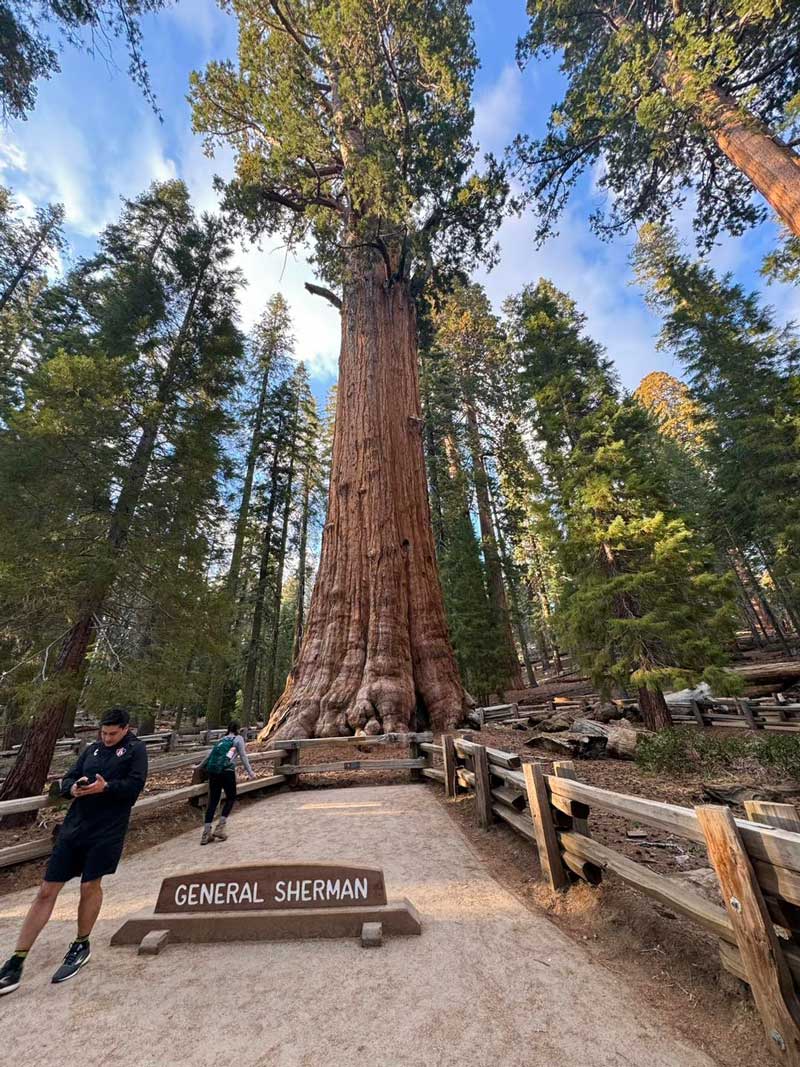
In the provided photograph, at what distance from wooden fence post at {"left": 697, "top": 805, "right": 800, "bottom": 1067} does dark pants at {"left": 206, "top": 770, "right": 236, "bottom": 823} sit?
5.27 m

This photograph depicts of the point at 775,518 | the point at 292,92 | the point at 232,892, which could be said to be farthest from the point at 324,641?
the point at 775,518

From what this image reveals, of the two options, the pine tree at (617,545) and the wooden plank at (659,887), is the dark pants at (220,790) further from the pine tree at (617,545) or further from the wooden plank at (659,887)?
the pine tree at (617,545)

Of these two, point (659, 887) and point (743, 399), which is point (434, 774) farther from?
point (743, 399)

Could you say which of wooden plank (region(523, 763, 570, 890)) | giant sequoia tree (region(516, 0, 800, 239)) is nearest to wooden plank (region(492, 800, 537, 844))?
wooden plank (region(523, 763, 570, 890))

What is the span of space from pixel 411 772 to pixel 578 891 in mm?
5008

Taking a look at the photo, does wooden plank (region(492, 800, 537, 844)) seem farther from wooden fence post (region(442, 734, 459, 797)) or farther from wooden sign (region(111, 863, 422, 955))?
wooden sign (region(111, 863, 422, 955))

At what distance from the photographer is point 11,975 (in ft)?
8.29

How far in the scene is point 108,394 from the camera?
7.77 meters

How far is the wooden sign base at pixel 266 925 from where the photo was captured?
2912 mm

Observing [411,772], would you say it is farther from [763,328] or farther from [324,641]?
[763,328]

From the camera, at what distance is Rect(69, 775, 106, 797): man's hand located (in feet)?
9.47

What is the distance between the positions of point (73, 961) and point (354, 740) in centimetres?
490

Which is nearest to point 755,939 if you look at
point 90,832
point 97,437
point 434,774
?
point 90,832

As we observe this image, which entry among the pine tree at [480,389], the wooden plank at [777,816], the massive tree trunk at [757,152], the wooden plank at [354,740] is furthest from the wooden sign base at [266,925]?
the pine tree at [480,389]
